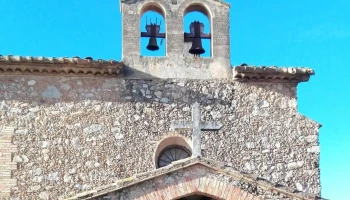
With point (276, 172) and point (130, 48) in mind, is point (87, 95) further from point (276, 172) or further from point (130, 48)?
point (276, 172)

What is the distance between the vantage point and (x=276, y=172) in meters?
12.1

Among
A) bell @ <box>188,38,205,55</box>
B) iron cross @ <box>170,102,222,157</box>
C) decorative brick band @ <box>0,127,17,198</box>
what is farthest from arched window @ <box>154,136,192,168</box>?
decorative brick band @ <box>0,127,17,198</box>

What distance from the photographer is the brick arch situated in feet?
26.8

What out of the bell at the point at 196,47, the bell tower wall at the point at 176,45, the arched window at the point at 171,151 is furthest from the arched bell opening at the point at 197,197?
the bell at the point at 196,47

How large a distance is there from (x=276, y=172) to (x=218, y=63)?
2384 millimetres

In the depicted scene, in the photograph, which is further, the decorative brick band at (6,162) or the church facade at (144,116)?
the church facade at (144,116)

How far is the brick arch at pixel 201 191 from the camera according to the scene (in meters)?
8.16

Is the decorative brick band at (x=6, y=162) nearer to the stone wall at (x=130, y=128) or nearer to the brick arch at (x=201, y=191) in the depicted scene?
the stone wall at (x=130, y=128)

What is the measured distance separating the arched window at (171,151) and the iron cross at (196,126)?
0.35 metres

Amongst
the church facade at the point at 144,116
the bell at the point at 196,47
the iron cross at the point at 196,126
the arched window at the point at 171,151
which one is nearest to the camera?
the iron cross at the point at 196,126

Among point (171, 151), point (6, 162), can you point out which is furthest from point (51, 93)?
Answer: point (171, 151)

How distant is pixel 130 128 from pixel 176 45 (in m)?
1.91

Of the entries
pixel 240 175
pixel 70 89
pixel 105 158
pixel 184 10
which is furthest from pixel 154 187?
pixel 184 10

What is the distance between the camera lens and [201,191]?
823 cm
